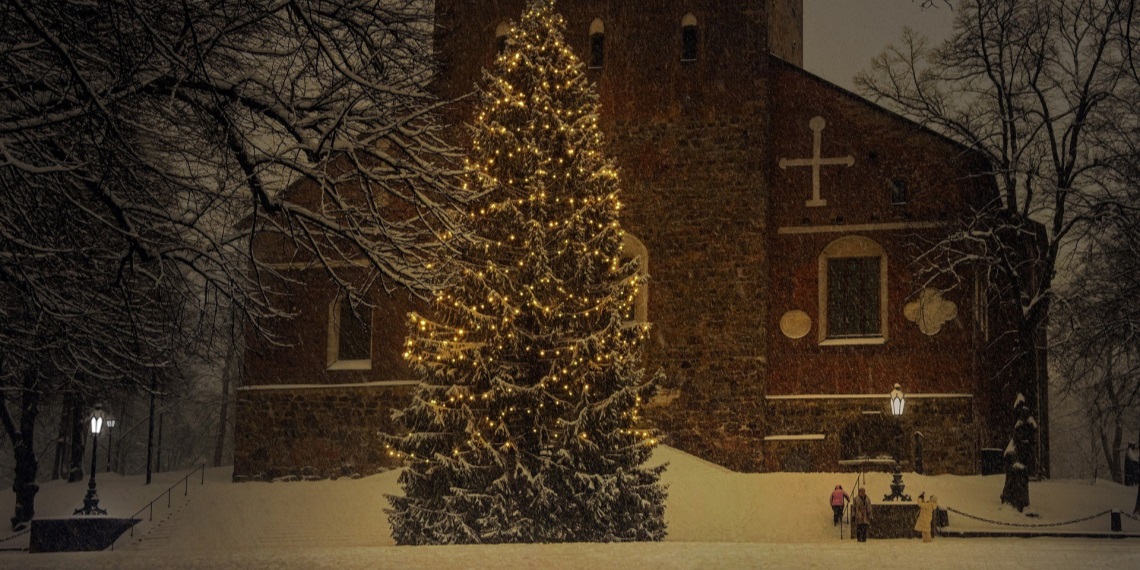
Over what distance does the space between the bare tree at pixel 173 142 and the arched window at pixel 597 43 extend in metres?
18.0

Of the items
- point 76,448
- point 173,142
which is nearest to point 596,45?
point 173,142

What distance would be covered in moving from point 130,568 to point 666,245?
19.1 metres

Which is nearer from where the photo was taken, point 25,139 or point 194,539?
point 25,139

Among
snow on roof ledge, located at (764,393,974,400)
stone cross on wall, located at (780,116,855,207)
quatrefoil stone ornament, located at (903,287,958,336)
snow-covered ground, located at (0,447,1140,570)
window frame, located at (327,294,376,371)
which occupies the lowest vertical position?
snow-covered ground, located at (0,447,1140,570)

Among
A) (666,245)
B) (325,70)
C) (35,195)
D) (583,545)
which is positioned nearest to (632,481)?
(583,545)

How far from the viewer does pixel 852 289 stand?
3100cm

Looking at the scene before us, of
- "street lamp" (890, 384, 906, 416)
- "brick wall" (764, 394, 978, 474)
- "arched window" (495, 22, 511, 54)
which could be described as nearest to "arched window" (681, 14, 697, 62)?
"arched window" (495, 22, 511, 54)

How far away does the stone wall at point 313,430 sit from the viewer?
3203 cm

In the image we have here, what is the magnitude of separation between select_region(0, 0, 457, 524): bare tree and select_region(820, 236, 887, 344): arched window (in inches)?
732

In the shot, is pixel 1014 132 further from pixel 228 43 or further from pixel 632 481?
pixel 228 43

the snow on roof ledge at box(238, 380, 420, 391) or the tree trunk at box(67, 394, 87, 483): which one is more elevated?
the snow on roof ledge at box(238, 380, 420, 391)

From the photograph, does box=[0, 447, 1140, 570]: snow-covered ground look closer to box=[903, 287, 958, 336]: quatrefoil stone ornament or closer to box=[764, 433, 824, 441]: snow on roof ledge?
box=[764, 433, 824, 441]: snow on roof ledge

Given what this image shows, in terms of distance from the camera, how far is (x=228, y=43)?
1202 cm

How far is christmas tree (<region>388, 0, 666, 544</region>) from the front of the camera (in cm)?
2225
